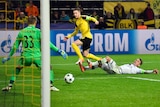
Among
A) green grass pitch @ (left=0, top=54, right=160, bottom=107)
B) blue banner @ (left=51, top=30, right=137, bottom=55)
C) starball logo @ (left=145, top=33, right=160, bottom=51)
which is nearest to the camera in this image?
green grass pitch @ (left=0, top=54, right=160, bottom=107)

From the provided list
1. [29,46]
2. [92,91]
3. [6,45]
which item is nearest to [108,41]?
[6,45]

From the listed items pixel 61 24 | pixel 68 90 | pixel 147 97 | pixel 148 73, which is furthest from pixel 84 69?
pixel 61 24

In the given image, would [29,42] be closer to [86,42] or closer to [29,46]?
[29,46]

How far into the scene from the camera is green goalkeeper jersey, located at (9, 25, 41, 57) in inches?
464

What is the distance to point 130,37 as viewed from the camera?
24812 millimetres

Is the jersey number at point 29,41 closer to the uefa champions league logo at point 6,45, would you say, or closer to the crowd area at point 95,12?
the uefa champions league logo at point 6,45

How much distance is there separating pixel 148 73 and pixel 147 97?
496cm

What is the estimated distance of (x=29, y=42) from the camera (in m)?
12.0

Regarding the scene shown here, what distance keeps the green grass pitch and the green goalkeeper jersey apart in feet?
2.89

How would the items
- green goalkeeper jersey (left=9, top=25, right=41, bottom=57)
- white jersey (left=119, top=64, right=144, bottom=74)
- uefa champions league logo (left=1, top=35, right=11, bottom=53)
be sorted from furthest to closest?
1. uefa champions league logo (left=1, top=35, right=11, bottom=53)
2. white jersey (left=119, top=64, right=144, bottom=74)
3. green goalkeeper jersey (left=9, top=25, right=41, bottom=57)

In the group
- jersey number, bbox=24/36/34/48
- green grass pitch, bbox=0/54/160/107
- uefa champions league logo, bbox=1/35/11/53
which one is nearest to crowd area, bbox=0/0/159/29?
uefa champions league logo, bbox=1/35/11/53

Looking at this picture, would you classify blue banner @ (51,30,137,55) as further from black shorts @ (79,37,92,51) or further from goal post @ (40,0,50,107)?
goal post @ (40,0,50,107)

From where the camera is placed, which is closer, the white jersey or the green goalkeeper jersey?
the green goalkeeper jersey

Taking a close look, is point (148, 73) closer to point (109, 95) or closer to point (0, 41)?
point (109, 95)
